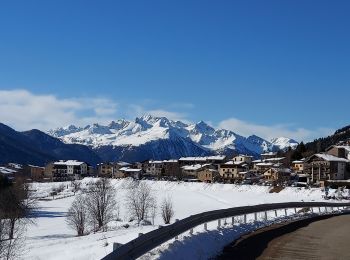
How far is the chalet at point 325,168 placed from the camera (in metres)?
143

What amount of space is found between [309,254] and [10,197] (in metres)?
67.7

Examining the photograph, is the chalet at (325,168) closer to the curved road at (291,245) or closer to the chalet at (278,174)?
the chalet at (278,174)

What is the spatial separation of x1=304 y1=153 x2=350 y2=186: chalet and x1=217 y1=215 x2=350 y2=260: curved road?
120017 millimetres

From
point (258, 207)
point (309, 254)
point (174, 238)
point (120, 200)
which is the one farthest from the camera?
point (120, 200)

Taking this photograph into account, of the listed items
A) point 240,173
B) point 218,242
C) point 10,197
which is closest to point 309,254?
point 218,242

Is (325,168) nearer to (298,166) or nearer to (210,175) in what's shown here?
(298,166)

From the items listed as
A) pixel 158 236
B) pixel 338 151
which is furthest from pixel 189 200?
pixel 158 236

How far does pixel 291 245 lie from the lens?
20109 mm

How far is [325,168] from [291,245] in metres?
128

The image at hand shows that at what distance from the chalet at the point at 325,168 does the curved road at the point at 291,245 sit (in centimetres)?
12002

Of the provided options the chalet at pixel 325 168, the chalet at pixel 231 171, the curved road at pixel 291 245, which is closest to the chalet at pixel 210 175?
the chalet at pixel 231 171

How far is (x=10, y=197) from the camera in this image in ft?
259

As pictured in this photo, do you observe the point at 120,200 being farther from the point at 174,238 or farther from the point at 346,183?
the point at 174,238

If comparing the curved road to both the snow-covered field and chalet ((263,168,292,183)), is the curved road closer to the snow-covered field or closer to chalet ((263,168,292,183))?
the snow-covered field
